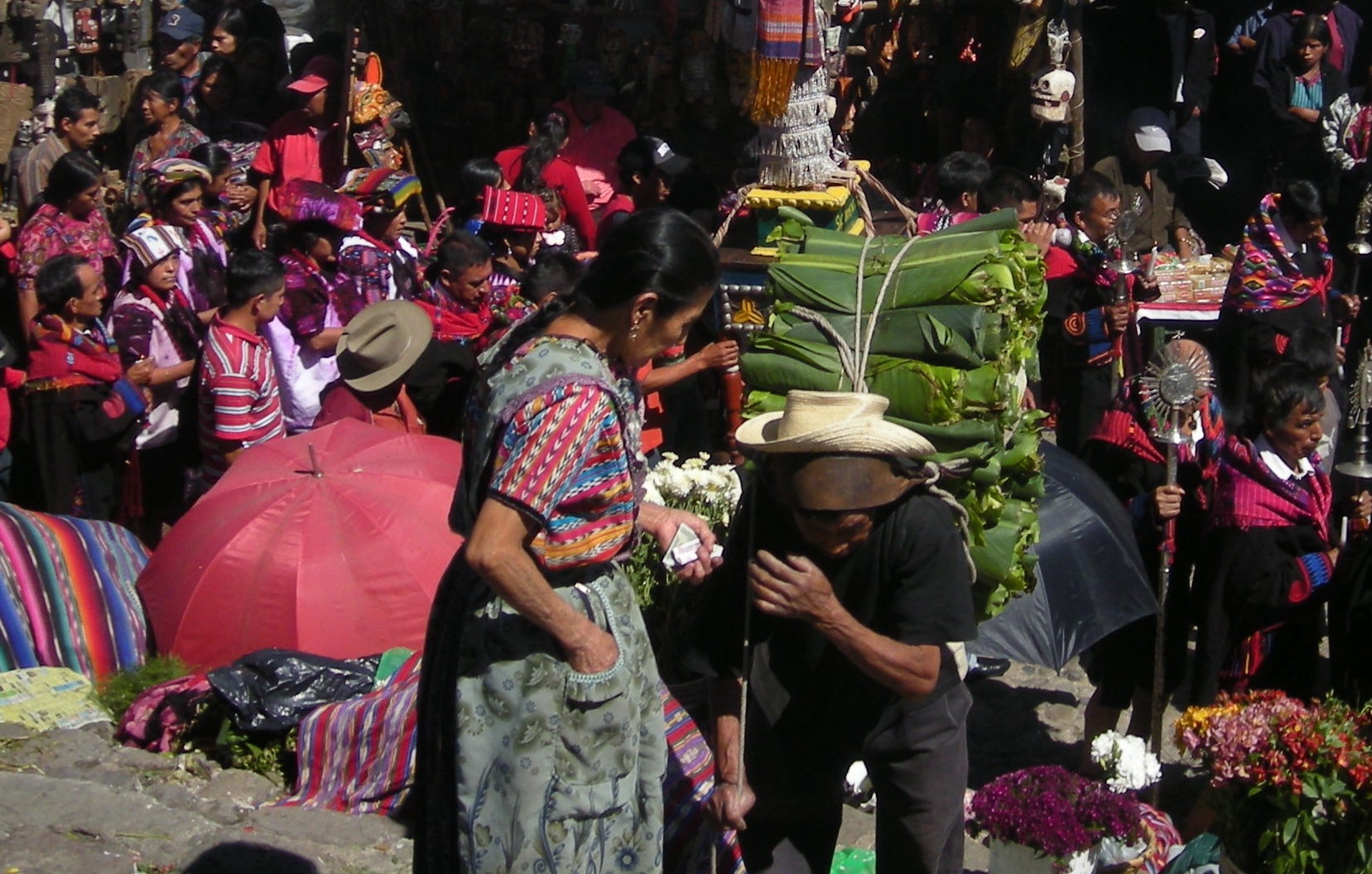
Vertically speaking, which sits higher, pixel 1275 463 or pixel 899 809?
pixel 1275 463

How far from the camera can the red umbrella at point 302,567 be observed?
5066 mm

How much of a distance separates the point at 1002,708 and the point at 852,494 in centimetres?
316

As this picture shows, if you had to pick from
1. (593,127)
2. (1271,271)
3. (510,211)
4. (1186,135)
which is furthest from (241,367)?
(1186,135)

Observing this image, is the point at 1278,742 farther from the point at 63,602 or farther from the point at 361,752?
the point at 63,602

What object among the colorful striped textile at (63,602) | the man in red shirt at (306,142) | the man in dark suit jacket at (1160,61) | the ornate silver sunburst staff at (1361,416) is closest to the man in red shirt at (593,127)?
the man in red shirt at (306,142)

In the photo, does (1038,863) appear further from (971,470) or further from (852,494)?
(852,494)

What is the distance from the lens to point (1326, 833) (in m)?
3.79

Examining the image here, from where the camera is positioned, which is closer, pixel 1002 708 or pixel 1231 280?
pixel 1002 708

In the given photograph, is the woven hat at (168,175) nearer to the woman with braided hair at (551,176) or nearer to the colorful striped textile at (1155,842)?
the woman with braided hair at (551,176)

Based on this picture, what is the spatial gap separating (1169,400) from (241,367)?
10.6 ft

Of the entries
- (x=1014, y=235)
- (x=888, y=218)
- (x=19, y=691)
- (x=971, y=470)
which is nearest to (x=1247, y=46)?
(x=888, y=218)

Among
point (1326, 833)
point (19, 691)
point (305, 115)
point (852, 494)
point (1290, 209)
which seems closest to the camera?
point (852, 494)

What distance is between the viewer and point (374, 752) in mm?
4656

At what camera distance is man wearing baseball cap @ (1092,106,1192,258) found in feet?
29.0
